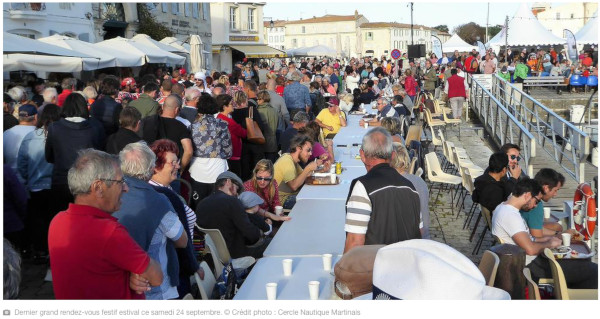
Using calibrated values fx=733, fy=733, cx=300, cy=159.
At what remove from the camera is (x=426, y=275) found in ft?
8.70

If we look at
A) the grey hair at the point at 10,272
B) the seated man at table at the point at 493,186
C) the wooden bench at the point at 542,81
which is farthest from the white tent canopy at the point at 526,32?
the grey hair at the point at 10,272

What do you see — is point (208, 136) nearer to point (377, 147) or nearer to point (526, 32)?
point (377, 147)

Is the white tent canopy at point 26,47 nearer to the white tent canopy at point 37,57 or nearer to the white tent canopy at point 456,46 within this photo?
the white tent canopy at point 37,57

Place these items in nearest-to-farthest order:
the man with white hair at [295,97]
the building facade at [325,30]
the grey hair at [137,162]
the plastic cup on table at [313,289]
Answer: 1. the grey hair at [137,162]
2. the plastic cup on table at [313,289]
3. the man with white hair at [295,97]
4. the building facade at [325,30]

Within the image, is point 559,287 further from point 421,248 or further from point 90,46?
point 90,46

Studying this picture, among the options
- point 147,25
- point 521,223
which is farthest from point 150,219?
point 147,25

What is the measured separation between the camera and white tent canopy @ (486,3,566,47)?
27358 millimetres

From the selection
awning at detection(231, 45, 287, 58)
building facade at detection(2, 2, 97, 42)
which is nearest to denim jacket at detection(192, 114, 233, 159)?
building facade at detection(2, 2, 97, 42)

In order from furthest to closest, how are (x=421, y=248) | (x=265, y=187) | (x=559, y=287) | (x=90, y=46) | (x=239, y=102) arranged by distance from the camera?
(x=90, y=46) → (x=239, y=102) → (x=265, y=187) → (x=559, y=287) → (x=421, y=248)

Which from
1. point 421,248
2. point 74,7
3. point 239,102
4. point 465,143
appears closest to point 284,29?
point 74,7

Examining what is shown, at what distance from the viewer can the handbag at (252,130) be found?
29.1 ft

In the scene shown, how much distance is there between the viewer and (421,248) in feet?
8.98

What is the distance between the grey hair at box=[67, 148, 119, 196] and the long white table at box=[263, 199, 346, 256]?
1938mm
